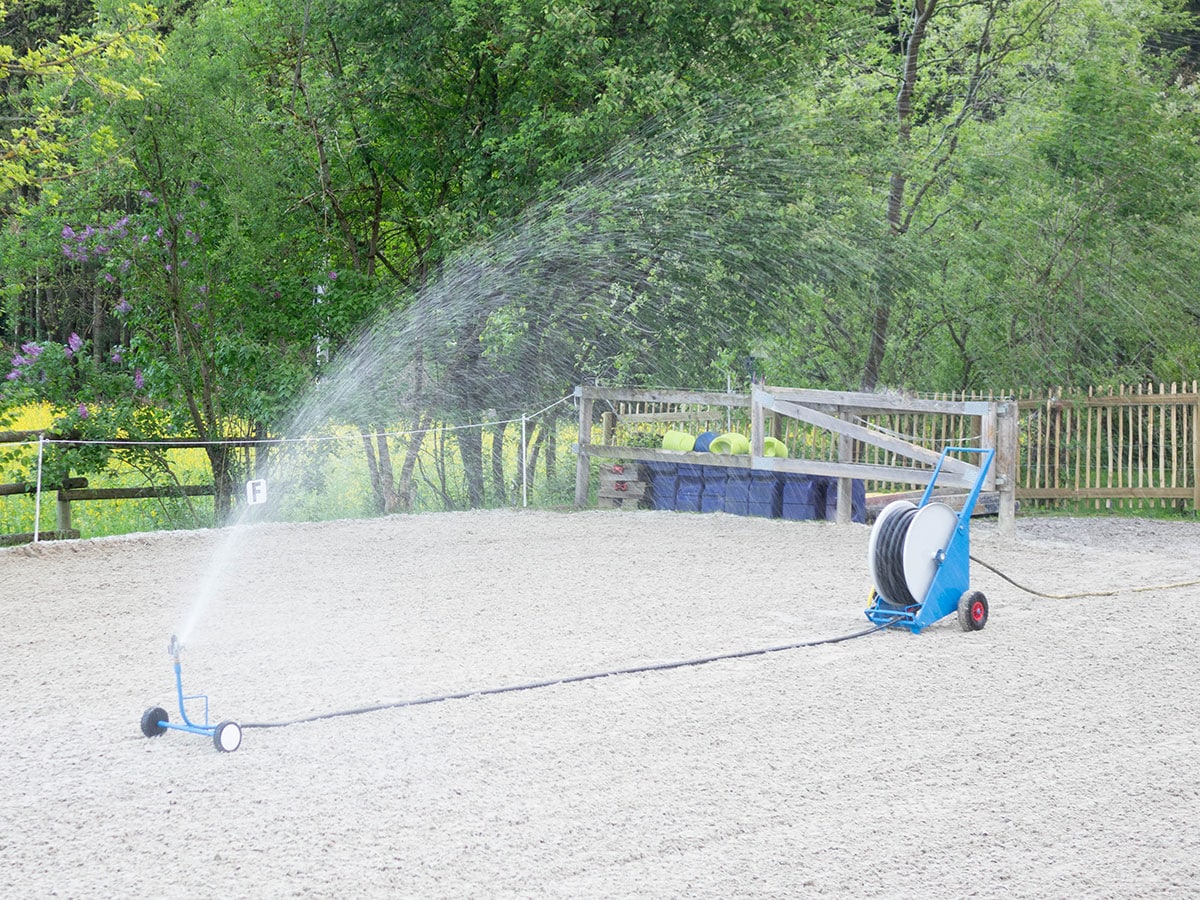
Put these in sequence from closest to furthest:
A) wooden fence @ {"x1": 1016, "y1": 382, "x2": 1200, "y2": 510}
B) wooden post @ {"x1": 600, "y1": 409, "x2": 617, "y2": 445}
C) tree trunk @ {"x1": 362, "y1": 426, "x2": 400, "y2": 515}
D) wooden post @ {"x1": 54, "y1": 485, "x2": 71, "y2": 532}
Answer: wooden post @ {"x1": 54, "y1": 485, "x2": 71, "y2": 532} → wooden fence @ {"x1": 1016, "y1": 382, "x2": 1200, "y2": 510} → wooden post @ {"x1": 600, "y1": 409, "x2": 617, "y2": 445} → tree trunk @ {"x1": 362, "y1": 426, "x2": 400, "y2": 515}

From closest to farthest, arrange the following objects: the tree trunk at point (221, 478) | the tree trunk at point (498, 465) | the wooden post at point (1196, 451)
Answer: the tree trunk at point (221, 478)
the wooden post at point (1196, 451)
the tree trunk at point (498, 465)

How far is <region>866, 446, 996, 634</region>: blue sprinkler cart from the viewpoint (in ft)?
25.0

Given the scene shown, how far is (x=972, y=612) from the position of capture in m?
7.69

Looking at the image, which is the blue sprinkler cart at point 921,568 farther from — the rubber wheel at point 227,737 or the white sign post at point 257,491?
the white sign post at point 257,491

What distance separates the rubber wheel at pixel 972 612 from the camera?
768 centimetres

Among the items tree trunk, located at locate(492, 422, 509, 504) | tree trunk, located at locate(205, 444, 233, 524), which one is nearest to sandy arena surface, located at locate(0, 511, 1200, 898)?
tree trunk, located at locate(205, 444, 233, 524)

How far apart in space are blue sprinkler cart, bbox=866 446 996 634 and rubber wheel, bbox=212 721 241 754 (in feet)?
13.1

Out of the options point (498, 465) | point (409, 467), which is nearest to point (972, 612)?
point (409, 467)

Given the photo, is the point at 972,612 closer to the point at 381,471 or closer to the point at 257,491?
the point at 257,491

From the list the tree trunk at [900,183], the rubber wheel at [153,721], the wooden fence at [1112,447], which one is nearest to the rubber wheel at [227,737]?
the rubber wheel at [153,721]

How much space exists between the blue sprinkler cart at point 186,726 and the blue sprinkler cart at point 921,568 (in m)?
4.02

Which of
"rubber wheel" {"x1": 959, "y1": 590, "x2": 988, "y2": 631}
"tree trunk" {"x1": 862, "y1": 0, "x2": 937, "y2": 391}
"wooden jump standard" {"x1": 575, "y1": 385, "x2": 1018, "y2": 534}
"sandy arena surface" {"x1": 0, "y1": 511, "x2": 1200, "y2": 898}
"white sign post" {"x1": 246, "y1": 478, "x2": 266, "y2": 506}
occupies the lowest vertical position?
"sandy arena surface" {"x1": 0, "y1": 511, "x2": 1200, "y2": 898}

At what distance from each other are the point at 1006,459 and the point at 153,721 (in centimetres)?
906

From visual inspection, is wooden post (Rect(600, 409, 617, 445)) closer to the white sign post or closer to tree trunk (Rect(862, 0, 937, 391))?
tree trunk (Rect(862, 0, 937, 391))
